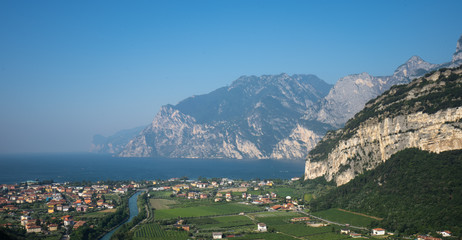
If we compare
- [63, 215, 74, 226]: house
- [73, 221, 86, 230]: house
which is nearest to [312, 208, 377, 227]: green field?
[73, 221, 86, 230]: house

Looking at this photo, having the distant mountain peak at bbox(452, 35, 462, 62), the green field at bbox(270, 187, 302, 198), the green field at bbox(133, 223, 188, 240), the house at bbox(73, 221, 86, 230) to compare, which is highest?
the distant mountain peak at bbox(452, 35, 462, 62)

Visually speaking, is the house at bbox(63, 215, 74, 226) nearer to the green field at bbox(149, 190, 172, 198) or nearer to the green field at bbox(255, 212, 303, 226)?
the green field at bbox(255, 212, 303, 226)

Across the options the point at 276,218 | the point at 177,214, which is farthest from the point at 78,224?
the point at 276,218

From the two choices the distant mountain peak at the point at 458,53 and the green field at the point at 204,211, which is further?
the distant mountain peak at the point at 458,53

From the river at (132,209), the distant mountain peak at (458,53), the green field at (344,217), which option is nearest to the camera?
the green field at (344,217)

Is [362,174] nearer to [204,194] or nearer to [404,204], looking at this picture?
[404,204]

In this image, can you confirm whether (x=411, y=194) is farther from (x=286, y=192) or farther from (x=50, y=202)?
(x=50, y=202)

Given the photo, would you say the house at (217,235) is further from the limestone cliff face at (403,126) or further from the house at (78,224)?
the limestone cliff face at (403,126)

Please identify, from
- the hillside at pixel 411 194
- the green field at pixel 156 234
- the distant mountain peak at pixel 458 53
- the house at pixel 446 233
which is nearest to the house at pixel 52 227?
the green field at pixel 156 234
